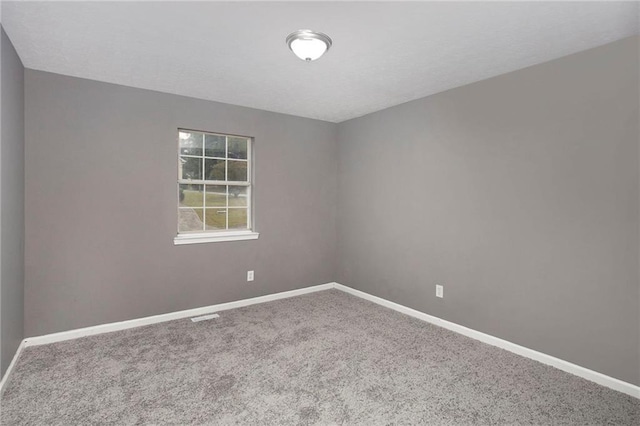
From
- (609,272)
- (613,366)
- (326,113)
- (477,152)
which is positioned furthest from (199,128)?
(613,366)

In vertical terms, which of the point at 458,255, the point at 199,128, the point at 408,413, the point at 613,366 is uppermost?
the point at 199,128

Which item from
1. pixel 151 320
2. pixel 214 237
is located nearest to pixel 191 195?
pixel 214 237

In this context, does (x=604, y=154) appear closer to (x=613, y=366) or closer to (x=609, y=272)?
(x=609, y=272)

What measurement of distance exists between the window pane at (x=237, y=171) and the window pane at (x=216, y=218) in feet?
1.35

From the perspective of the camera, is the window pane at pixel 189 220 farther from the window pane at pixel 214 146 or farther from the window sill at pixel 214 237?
the window pane at pixel 214 146

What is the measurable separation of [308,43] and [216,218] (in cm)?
246

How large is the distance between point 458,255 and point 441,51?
1903 mm

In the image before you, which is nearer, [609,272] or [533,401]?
[533,401]

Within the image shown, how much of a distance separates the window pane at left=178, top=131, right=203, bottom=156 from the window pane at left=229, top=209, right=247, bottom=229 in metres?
0.81

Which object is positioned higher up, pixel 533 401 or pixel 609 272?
pixel 609 272

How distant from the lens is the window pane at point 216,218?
4.07m

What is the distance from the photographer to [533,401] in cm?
223

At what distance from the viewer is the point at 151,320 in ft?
11.7

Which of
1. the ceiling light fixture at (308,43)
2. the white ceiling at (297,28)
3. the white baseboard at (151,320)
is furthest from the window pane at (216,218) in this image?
the ceiling light fixture at (308,43)
